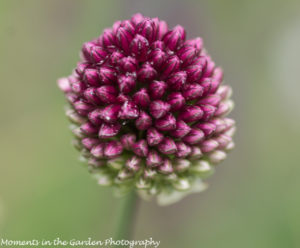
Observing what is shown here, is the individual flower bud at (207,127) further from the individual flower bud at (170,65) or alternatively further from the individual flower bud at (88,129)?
the individual flower bud at (88,129)

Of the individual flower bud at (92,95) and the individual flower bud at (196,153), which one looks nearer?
the individual flower bud at (92,95)

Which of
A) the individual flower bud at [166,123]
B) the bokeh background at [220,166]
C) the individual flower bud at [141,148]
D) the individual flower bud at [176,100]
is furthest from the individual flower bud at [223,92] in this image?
the bokeh background at [220,166]

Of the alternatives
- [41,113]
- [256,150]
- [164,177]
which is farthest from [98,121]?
[256,150]

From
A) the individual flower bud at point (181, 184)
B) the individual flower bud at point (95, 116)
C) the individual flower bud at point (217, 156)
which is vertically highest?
the individual flower bud at point (95, 116)

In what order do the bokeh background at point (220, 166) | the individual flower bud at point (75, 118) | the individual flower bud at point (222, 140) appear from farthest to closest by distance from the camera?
the bokeh background at point (220, 166), the individual flower bud at point (222, 140), the individual flower bud at point (75, 118)

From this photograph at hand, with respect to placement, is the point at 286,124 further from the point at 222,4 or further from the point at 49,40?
the point at 49,40

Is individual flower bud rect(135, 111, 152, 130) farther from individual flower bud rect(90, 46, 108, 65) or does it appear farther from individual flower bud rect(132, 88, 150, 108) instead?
individual flower bud rect(90, 46, 108, 65)
